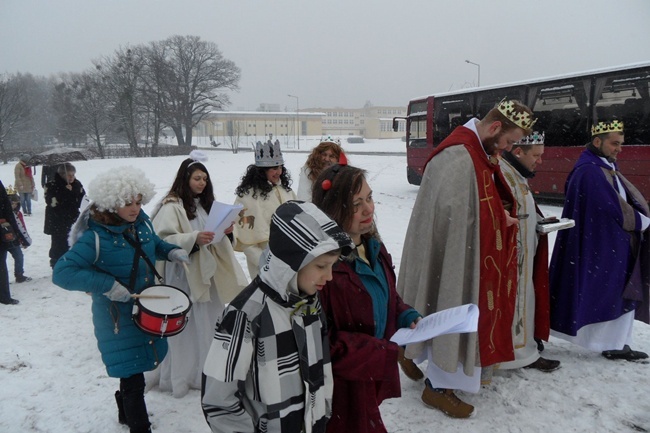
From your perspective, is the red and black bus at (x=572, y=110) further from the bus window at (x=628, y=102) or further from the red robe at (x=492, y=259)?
the red robe at (x=492, y=259)

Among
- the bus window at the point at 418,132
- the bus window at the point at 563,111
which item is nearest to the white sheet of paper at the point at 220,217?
the bus window at the point at 563,111

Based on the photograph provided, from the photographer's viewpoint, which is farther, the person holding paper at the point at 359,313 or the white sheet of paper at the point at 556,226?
the white sheet of paper at the point at 556,226

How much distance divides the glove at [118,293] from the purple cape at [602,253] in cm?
369

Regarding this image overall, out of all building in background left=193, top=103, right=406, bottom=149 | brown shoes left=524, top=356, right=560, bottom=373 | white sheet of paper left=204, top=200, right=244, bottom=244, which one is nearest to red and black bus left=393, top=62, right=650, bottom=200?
brown shoes left=524, top=356, right=560, bottom=373

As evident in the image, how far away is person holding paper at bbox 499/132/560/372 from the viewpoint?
3684 mm

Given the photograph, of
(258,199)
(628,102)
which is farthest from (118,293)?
(628,102)

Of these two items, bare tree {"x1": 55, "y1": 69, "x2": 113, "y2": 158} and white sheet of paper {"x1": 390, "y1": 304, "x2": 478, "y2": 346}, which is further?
bare tree {"x1": 55, "y1": 69, "x2": 113, "y2": 158}

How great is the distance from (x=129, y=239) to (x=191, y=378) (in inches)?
57.5

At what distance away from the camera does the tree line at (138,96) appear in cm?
4084

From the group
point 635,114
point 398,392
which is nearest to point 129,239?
point 398,392

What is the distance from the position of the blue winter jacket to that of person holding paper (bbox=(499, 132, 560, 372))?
2.84 metres

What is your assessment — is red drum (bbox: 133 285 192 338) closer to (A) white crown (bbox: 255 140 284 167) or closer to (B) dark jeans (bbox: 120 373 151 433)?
(B) dark jeans (bbox: 120 373 151 433)

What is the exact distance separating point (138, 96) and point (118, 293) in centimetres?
4505

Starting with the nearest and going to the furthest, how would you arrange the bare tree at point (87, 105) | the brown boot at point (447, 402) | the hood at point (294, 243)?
the hood at point (294, 243) < the brown boot at point (447, 402) < the bare tree at point (87, 105)
